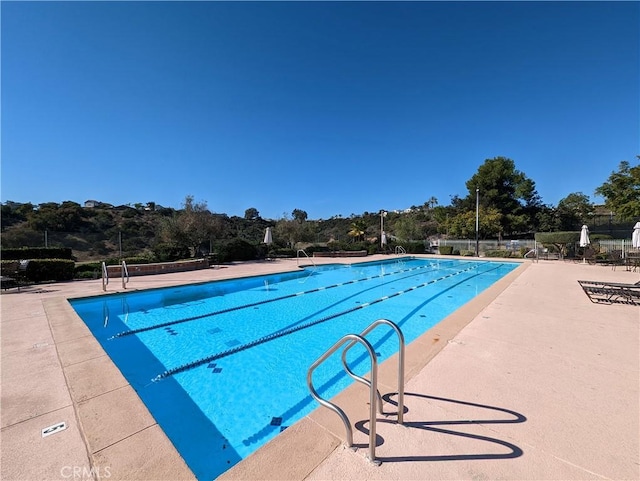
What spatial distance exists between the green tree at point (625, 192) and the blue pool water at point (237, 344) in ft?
45.6

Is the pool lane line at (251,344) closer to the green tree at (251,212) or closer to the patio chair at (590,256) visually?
the patio chair at (590,256)

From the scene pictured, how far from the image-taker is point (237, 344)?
17.0ft

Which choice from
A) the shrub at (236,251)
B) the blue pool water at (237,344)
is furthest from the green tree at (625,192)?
the shrub at (236,251)

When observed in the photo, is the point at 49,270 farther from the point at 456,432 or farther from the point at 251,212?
the point at 251,212

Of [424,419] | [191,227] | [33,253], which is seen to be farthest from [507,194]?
[33,253]

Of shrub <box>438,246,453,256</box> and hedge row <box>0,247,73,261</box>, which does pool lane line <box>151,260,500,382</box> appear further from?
shrub <box>438,246,453,256</box>

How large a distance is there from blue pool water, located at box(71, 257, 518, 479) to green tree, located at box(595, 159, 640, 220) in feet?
45.6

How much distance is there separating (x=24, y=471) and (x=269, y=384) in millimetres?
2456

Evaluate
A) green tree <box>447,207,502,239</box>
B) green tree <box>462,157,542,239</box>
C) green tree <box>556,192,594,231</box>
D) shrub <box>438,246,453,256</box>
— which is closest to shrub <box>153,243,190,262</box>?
shrub <box>438,246,453,256</box>

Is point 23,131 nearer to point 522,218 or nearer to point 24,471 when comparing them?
point 24,471

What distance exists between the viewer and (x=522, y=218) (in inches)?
1222

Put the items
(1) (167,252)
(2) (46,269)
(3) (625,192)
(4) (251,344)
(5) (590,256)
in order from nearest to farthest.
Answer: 1. (4) (251,344)
2. (2) (46,269)
3. (1) (167,252)
4. (5) (590,256)
5. (3) (625,192)

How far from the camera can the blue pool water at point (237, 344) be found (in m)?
3.04

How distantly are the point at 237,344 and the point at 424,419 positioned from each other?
385 cm
